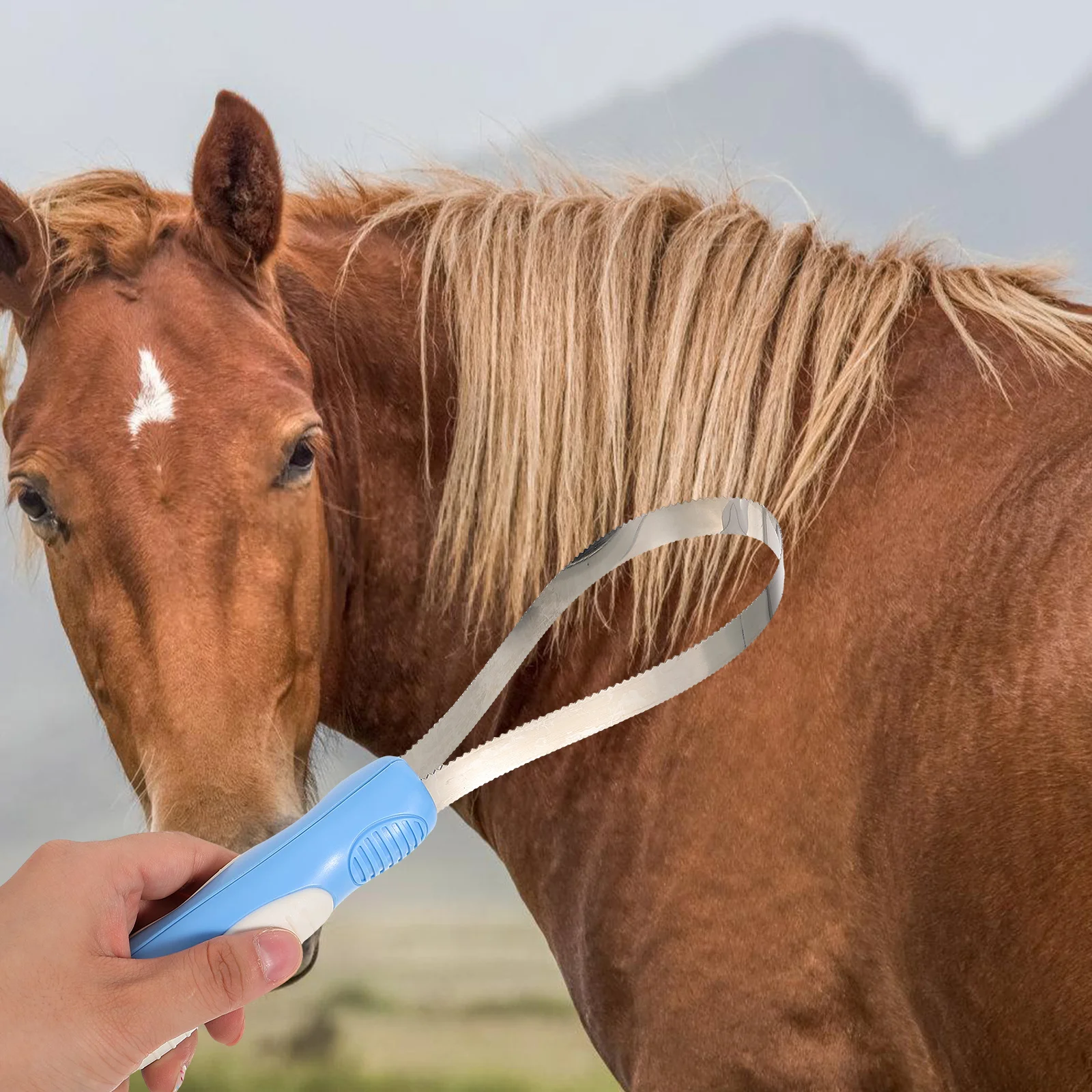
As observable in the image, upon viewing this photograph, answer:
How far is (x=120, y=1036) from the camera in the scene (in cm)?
46

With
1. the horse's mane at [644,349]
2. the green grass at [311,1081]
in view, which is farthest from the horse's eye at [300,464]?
the green grass at [311,1081]

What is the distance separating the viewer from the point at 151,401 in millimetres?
728

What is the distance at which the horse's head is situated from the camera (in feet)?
2.30

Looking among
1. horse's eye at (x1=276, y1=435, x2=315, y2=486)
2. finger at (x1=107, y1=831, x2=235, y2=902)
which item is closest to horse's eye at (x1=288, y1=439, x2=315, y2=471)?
horse's eye at (x1=276, y1=435, x2=315, y2=486)

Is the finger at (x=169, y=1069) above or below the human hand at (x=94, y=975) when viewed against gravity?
below

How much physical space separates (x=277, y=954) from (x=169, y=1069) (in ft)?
0.52

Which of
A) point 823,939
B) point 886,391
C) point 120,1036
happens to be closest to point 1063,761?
point 823,939

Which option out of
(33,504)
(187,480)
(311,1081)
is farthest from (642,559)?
(311,1081)

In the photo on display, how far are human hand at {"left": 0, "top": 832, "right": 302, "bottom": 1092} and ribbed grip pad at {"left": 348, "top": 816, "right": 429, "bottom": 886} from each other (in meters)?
0.04

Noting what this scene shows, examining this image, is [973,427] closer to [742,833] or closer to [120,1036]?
[742,833]

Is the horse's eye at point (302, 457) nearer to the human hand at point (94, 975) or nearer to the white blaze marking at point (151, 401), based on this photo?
the white blaze marking at point (151, 401)

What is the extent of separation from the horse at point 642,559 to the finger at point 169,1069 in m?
0.13

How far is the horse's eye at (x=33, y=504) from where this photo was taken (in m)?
0.75

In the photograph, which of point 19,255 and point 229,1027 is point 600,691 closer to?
point 229,1027
